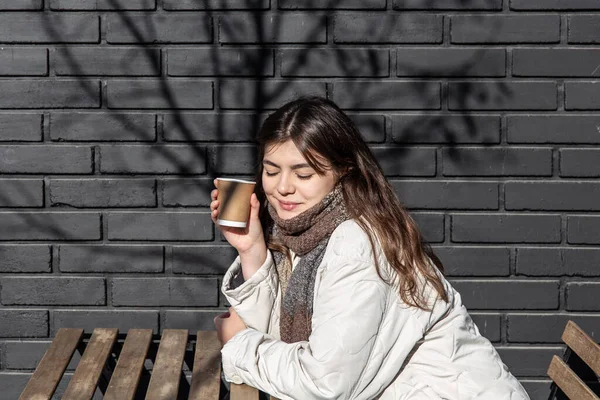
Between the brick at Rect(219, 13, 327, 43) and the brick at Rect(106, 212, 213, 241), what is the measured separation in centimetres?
84

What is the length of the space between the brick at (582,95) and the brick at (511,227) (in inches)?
20.3

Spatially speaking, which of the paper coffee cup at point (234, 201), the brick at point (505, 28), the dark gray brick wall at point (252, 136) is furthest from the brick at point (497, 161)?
the paper coffee cup at point (234, 201)

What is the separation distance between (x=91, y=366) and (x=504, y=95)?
84.6 inches

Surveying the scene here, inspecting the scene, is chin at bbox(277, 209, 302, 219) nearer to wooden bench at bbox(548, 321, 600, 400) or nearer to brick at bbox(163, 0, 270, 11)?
wooden bench at bbox(548, 321, 600, 400)

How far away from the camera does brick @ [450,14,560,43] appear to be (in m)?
3.96

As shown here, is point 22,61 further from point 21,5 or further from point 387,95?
point 387,95

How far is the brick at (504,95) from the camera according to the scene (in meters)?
4.00

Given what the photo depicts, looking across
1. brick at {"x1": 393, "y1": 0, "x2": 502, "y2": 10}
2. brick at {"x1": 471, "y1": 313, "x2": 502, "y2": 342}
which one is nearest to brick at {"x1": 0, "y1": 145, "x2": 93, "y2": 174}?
brick at {"x1": 393, "y1": 0, "x2": 502, "y2": 10}

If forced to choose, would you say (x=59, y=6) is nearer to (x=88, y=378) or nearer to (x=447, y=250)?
(x=88, y=378)

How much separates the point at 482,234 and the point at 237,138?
121 centimetres

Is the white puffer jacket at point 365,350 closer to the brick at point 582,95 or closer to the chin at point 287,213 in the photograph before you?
the chin at point 287,213

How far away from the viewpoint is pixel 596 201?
4035 mm

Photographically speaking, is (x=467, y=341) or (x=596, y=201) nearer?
(x=467, y=341)

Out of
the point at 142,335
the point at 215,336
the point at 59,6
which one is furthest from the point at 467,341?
the point at 59,6
